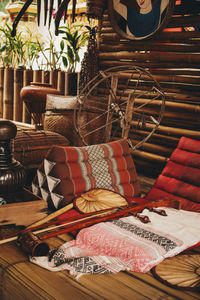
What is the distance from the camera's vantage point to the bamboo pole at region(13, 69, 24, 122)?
8.18m

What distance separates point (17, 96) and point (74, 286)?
6.82 meters

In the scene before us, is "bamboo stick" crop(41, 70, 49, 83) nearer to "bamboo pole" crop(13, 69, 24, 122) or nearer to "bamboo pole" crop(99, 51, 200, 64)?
"bamboo pole" crop(13, 69, 24, 122)

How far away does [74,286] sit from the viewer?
2.16 meters

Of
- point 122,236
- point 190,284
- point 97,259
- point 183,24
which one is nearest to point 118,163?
point 122,236

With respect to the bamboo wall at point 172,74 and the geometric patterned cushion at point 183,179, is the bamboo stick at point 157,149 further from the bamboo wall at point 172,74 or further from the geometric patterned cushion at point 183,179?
the geometric patterned cushion at point 183,179

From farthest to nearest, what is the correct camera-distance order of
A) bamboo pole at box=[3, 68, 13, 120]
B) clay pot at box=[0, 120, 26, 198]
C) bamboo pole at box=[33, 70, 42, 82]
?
bamboo pole at box=[3, 68, 13, 120]
bamboo pole at box=[33, 70, 42, 82]
clay pot at box=[0, 120, 26, 198]

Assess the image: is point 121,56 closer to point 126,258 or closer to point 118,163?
point 118,163

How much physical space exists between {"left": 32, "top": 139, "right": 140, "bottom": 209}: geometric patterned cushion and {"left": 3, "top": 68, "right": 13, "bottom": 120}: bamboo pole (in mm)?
5435

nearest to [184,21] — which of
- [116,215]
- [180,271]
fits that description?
[116,215]

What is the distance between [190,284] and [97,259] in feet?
2.10

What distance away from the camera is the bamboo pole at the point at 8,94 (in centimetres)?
845

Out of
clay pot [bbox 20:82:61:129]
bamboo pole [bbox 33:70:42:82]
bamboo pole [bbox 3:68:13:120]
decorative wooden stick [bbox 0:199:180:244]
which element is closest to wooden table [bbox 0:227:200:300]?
decorative wooden stick [bbox 0:199:180:244]

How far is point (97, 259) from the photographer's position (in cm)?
241

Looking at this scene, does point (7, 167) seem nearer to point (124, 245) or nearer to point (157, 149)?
point (124, 245)
